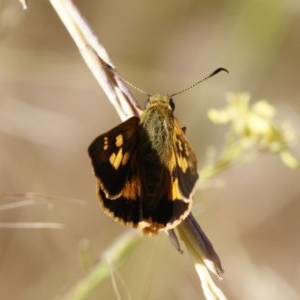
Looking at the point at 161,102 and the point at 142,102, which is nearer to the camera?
the point at 161,102

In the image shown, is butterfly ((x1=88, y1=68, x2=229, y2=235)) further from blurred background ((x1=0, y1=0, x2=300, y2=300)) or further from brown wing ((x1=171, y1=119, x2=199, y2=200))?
blurred background ((x1=0, y1=0, x2=300, y2=300))

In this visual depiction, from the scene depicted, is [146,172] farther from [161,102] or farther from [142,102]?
[142,102]

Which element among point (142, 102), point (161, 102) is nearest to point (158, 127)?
point (161, 102)

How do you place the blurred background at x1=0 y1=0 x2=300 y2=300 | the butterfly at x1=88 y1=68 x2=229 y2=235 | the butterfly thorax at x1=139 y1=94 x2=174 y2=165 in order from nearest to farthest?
the butterfly at x1=88 y1=68 x2=229 y2=235 < the butterfly thorax at x1=139 y1=94 x2=174 y2=165 < the blurred background at x1=0 y1=0 x2=300 y2=300

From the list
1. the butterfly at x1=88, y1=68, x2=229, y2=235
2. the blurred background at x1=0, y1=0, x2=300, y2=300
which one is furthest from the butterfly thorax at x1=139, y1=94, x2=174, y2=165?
the blurred background at x1=0, y1=0, x2=300, y2=300

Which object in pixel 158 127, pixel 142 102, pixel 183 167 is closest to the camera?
pixel 183 167

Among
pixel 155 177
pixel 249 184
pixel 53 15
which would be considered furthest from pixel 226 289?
pixel 155 177

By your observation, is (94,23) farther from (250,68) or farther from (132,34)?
(250,68)

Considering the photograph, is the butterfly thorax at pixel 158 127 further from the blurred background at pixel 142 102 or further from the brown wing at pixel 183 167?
the blurred background at pixel 142 102
